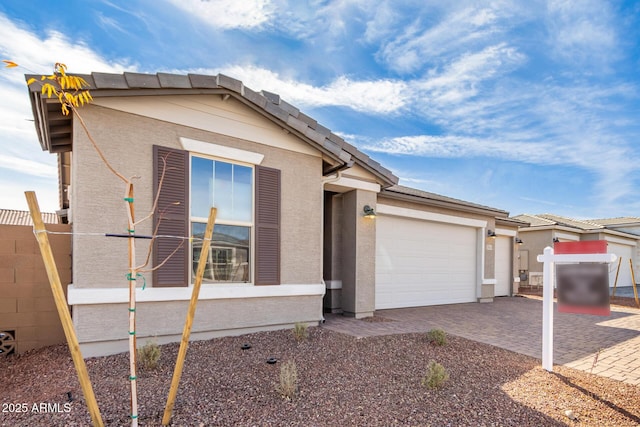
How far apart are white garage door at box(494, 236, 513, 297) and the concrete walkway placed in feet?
10.0

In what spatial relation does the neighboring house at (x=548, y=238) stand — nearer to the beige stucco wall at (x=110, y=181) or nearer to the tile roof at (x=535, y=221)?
the tile roof at (x=535, y=221)

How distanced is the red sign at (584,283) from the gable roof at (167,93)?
3.97 m

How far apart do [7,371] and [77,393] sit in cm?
159

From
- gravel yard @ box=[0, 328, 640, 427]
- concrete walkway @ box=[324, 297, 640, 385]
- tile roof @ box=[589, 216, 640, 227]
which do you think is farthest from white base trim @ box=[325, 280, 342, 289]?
tile roof @ box=[589, 216, 640, 227]

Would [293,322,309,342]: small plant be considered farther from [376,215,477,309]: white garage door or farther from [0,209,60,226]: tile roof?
[0,209,60,226]: tile roof

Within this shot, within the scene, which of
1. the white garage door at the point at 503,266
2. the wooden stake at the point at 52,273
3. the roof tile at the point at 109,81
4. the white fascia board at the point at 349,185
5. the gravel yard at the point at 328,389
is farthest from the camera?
the white garage door at the point at 503,266

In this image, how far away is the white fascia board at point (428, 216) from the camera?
9207mm

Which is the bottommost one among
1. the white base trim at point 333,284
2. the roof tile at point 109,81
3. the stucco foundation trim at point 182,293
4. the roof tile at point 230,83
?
the white base trim at point 333,284

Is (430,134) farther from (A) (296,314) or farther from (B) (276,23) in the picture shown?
(A) (296,314)

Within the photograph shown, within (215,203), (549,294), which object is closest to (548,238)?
(549,294)

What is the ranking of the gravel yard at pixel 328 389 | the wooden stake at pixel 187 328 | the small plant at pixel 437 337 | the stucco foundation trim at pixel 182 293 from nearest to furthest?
the wooden stake at pixel 187 328, the gravel yard at pixel 328 389, the stucco foundation trim at pixel 182 293, the small plant at pixel 437 337

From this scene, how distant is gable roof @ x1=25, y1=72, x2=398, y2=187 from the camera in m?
4.61

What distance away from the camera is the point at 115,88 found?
15.3 feet

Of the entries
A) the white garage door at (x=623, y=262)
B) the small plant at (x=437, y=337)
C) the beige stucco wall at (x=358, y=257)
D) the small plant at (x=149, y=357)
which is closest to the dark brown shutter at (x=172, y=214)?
the small plant at (x=149, y=357)
